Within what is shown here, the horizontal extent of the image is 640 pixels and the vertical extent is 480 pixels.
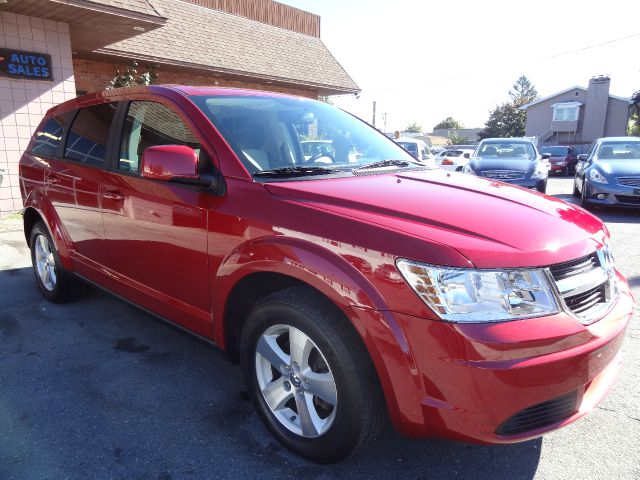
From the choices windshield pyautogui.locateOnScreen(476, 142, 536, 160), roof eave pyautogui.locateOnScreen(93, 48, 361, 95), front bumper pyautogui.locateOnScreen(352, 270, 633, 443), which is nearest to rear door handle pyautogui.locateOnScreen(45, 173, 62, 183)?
front bumper pyautogui.locateOnScreen(352, 270, 633, 443)

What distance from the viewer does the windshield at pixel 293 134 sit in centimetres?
267

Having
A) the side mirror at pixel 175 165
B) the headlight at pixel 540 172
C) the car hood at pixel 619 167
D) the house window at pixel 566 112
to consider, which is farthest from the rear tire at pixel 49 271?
the house window at pixel 566 112

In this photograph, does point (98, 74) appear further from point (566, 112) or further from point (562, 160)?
point (566, 112)

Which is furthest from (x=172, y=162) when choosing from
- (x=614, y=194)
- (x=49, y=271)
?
(x=614, y=194)

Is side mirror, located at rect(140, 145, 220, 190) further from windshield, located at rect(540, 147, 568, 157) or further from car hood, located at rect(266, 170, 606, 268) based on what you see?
windshield, located at rect(540, 147, 568, 157)

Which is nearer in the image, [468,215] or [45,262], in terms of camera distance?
[468,215]

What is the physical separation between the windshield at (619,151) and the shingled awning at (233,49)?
8617 millimetres

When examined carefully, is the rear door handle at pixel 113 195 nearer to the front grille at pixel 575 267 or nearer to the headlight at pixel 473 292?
the headlight at pixel 473 292

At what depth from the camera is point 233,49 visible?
13867 millimetres

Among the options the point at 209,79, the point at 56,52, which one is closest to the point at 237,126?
the point at 56,52

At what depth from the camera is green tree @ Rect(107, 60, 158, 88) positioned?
10.7 metres

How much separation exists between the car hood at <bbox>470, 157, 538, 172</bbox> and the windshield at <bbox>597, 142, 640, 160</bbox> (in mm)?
1457

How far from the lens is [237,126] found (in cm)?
274

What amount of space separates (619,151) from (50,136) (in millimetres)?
10735
